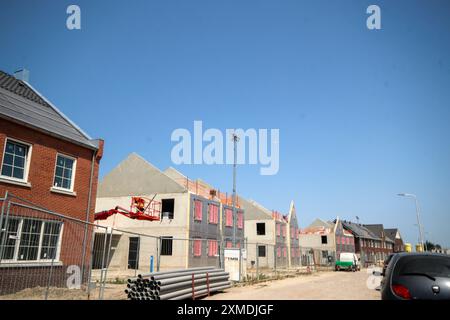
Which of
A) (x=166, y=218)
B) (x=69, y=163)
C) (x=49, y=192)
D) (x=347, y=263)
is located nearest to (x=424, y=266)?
(x=49, y=192)

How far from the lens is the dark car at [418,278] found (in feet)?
18.0

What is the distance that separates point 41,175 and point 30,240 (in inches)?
108

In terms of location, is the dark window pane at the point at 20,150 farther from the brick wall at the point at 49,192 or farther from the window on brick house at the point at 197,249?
the window on brick house at the point at 197,249

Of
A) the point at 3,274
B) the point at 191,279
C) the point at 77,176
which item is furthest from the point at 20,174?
the point at 191,279

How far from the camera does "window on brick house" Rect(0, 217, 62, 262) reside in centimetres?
1288

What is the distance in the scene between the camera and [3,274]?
41.1 feet

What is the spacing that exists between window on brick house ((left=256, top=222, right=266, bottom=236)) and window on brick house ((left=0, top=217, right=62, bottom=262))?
36978mm

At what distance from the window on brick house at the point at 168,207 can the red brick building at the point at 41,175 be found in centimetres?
1390

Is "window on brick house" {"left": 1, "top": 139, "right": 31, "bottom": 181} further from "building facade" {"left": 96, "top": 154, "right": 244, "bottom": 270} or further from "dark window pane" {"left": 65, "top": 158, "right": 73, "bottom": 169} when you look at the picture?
"building facade" {"left": 96, "top": 154, "right": 244, "bottom": 270}

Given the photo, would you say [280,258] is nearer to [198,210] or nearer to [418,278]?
[198,210]

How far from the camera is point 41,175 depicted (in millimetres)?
14906

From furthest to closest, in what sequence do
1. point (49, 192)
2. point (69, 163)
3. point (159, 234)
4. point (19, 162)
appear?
point (159, 234)
point (69, 163)
point (49, 192)
point (19, 162)
